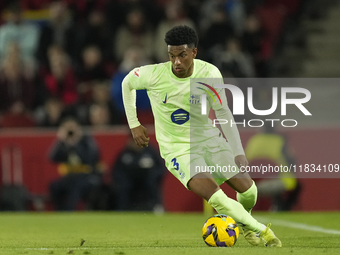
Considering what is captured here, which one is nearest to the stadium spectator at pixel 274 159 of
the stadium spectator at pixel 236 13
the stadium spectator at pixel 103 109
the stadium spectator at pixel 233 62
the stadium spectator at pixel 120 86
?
the stadium spectator at pixel 233 62

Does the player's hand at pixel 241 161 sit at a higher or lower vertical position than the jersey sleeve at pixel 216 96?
lower

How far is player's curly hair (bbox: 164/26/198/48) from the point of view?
642 cm

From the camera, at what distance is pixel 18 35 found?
1403cm

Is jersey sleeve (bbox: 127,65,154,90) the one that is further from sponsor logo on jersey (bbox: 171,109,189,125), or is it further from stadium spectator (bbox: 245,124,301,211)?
stadium spectator (bbox: 245,124,301,211)

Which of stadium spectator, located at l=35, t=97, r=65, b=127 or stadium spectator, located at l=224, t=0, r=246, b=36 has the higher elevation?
stadium spectator, located at l=224, t=0, r=246, b=36

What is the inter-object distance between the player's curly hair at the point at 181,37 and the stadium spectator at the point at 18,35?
8014 mm

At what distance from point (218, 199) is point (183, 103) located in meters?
1.04

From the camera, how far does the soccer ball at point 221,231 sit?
6.30 meters

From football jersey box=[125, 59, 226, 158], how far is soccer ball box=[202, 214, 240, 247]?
75 centimetres

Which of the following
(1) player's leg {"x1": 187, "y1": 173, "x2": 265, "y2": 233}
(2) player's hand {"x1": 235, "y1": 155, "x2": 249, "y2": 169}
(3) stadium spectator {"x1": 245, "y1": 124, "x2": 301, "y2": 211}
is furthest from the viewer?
(3) stadium spectator {"x1": 245, "y1": 124, "x2": 301, "y2": 211}

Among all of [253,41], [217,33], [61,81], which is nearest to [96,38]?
[61,81]

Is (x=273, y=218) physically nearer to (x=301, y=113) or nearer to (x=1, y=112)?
(x=301, y=113)

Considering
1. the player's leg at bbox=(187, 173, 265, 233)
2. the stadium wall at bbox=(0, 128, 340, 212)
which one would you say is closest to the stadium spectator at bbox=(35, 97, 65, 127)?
the stadium wall at bbox=(0, 128, 340, 212)

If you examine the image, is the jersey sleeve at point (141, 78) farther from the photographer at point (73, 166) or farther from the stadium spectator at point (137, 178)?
the photographer at point (73, 166)
